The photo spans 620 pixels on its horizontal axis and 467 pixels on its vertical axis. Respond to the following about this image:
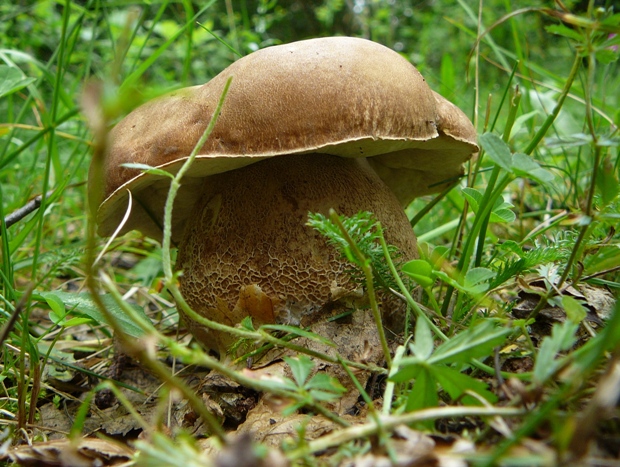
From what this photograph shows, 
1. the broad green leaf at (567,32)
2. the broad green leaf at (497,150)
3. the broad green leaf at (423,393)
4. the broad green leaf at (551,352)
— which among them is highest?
the broad green leaf at (567,32)

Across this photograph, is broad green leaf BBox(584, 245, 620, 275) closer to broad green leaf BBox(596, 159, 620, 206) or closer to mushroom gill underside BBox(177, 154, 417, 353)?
broad green leaf BBox(596, 159, 620, 206)

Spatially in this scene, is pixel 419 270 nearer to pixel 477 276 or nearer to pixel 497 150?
pixel 477 276

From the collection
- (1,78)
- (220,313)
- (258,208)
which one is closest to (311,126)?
(258,208)

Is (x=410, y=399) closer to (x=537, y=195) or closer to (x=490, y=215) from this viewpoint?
(x=490, y=215)

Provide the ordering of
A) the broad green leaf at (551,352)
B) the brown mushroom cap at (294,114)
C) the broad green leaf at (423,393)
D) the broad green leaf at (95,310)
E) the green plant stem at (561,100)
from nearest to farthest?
1. the broad green leaf at (551,352)
2. the broad green leaf at (423,393)
3. the green plant stem at (561,100)
4. the brown mushroom cap at (294,114)
5. the broad green leaf at (95,310)

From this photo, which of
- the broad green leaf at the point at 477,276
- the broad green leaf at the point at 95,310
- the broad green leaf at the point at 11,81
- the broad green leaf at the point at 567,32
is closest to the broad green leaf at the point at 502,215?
the broad green leaf at the point at 477,276

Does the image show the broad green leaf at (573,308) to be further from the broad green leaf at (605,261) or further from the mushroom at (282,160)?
the mushroom at (282,160)

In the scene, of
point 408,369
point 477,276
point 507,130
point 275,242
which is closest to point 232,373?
point 408,369

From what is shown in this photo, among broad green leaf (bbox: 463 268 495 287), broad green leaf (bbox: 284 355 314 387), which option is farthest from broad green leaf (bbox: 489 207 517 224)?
broad green leaf (bbox: 284 355 314 387)
